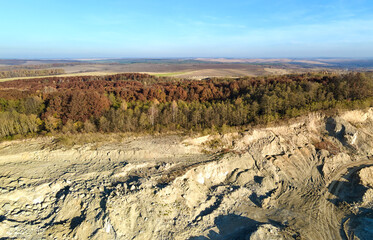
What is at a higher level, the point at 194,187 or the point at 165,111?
the point at 165,111

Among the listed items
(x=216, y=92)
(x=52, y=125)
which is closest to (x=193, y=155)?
(x=52, y=125)

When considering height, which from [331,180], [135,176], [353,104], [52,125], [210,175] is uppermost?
[353,104]

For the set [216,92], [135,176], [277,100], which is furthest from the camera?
[216,92]

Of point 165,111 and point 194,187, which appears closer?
point 194,187

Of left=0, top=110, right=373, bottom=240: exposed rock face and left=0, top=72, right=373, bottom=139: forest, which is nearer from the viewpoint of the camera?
left=0, top=110, right=373, bottom=240: exposed rock face

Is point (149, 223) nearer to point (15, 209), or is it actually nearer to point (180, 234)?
point (180, 234)

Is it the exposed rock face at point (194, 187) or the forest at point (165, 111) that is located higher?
the forest at point (165, 111)

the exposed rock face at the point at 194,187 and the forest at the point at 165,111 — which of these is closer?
the exposed rock face at the point at 194,187

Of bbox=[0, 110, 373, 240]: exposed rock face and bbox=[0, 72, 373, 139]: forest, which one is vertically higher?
bbox=[0, 72, 373, 139]: forest
